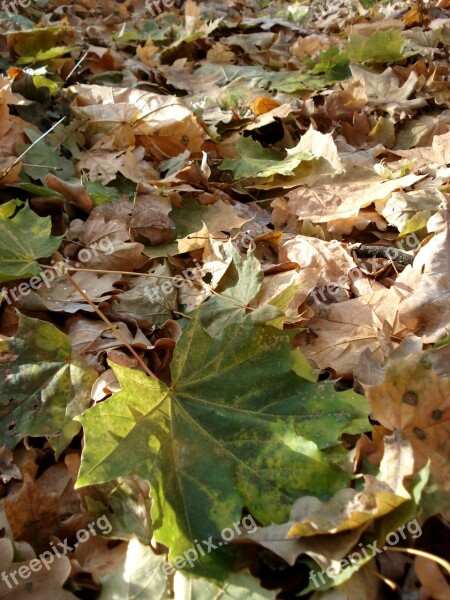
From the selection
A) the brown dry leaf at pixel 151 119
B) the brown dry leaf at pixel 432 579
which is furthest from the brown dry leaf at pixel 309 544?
the brown dry leaf at pixel 151 119

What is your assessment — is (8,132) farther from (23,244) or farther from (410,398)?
(410,398)

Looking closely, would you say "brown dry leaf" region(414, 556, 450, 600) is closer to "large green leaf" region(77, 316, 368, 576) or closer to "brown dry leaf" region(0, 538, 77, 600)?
"large green leaf" region(77, 316, 368, 576)

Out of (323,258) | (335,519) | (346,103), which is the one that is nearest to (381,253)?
(323,258)

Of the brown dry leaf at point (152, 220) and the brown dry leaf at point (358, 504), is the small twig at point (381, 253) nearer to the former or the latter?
the brown dry leaf at point (152, 220)

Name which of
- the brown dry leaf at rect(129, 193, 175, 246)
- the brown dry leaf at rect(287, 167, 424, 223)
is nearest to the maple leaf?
the brown dry leaf at rect(287, 167, 424, 223)

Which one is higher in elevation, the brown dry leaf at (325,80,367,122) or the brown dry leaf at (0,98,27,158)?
the brown dry leaf at (0,98,27,158)

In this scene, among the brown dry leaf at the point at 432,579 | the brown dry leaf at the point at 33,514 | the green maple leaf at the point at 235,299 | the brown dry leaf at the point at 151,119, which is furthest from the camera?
the brown dry leaf at the point at 151,119
